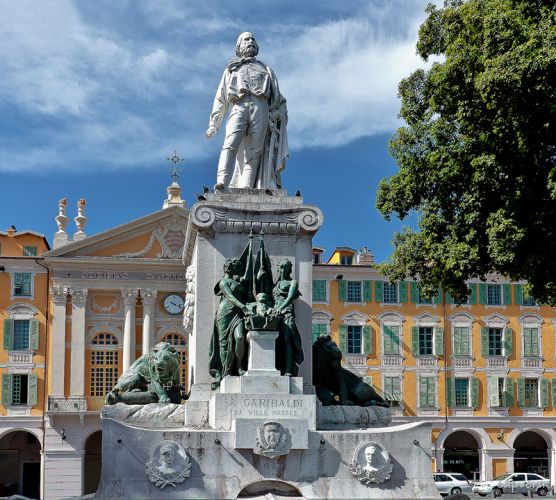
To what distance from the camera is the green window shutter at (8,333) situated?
55.1m

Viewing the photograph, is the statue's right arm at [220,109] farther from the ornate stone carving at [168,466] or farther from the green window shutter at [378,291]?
the green window shutter at [378,291]

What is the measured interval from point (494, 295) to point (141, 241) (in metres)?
19.6

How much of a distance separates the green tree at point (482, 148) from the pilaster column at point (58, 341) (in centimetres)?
3455

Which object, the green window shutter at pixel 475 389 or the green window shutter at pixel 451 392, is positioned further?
the green window shutter at pixel 475 389

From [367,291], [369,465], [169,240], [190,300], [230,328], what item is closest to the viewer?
[369,465]

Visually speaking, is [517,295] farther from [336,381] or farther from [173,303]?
[336,381]

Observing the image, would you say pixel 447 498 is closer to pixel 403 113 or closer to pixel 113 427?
pixel 113 427

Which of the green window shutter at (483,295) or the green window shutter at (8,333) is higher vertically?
the green window shutter at (483,295)

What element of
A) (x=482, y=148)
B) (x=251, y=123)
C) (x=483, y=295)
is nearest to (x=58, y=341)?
(x=483, y=295)

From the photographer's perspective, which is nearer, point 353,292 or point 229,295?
point 229,295

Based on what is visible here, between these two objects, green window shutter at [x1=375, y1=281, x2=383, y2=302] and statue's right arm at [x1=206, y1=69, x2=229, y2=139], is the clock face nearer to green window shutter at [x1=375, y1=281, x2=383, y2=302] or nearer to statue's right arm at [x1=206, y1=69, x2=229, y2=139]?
green window shutter at [x1=375, y1=281, x2=383, y2=302]

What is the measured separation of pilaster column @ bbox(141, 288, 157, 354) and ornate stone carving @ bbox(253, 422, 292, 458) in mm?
43616

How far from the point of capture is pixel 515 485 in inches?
1861

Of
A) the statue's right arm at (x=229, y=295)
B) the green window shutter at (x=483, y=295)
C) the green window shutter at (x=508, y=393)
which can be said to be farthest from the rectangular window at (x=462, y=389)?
the statue's right arm at (x=229, y=295)
